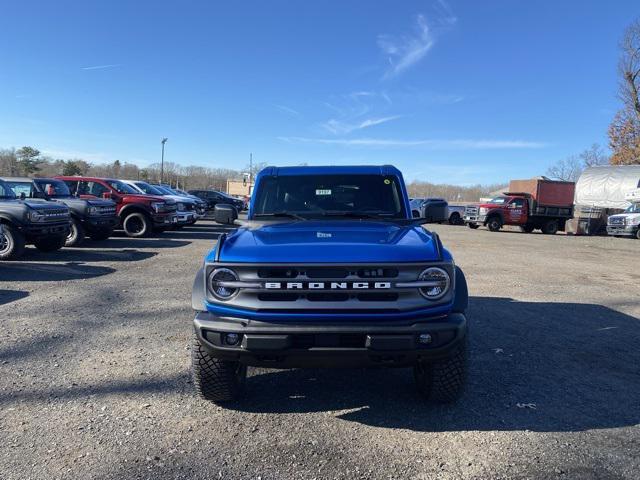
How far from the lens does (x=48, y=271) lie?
9.02 meters

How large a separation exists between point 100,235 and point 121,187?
2.58 m

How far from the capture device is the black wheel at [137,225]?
15.4 metres

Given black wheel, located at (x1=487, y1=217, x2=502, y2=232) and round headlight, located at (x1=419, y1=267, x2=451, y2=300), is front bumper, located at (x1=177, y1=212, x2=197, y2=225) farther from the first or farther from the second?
black wheel, located at (x1=487, y1=217, x2=502, y2=232)

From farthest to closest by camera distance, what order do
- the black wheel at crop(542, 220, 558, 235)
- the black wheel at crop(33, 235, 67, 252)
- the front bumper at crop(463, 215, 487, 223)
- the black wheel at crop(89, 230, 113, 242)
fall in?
1. the black wheel at crop(542, 220, 558, 235)
2. the front bumper at crop(463, 215, 487, 223)
3. the black wheel at crop(89, 230, 113, 242)
4. the black wheel at crop(33, 235, 67, 252)

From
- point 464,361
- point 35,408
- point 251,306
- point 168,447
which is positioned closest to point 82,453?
point 168,447

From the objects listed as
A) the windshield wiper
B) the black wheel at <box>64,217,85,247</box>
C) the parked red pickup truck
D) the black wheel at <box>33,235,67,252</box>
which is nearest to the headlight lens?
the parked red pickup truck

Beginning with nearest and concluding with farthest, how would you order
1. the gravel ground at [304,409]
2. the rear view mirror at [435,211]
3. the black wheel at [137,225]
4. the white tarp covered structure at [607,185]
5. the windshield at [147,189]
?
the gravel ground at [304,409] → the rear view mirror at [435,211] → the black wheel at [137,225] → the windshield at [147,189] → the white tarp covered structure at [607,185]

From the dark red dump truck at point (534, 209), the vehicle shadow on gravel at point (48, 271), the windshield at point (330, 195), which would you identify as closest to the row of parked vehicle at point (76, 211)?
the vehicle shadow on gravel at point (48, 271)

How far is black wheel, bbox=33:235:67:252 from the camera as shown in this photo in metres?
11.1

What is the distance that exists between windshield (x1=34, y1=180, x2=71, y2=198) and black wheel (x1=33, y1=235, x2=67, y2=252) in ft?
4.93

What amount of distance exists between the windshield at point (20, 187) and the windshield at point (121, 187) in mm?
3966

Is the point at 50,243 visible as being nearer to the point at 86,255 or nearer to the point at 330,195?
the point at 86,255

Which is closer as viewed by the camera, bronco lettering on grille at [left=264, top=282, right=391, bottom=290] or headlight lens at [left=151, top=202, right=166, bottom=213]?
bronco lettering on grille at [left=264, top=282, right=391, bottom=290]

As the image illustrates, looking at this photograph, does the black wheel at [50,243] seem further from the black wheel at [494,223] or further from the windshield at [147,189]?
the black wheel at [494,223]
